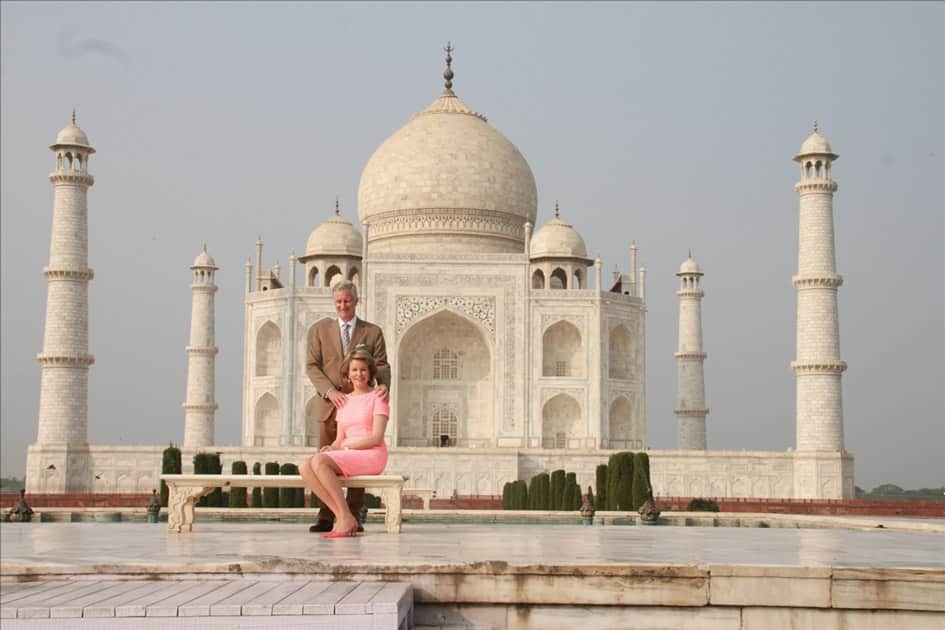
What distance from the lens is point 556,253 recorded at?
29.9 metres

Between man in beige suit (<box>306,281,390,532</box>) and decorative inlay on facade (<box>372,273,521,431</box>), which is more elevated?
decorative inlay on facade (<box>372,273,521,431</box>)

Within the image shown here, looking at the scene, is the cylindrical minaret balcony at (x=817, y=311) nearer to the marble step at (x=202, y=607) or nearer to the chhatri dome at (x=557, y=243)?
the chhatri dome at (x=557, y=243)

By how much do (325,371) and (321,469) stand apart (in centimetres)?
83

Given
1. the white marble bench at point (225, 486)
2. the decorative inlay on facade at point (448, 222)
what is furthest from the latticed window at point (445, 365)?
the white marble bench at point (225, 486)

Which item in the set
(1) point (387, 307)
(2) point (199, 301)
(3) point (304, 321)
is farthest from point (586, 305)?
(2) point (199, 301)

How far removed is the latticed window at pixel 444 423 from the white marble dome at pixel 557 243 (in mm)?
4326

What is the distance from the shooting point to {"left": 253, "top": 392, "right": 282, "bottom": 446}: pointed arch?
93.2 ft

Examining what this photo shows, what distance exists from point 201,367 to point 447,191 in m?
7.32

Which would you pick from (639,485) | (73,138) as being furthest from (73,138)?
(639,485)

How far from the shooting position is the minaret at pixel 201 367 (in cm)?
3036

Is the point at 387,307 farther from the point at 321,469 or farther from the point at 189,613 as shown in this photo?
the point at 189,613

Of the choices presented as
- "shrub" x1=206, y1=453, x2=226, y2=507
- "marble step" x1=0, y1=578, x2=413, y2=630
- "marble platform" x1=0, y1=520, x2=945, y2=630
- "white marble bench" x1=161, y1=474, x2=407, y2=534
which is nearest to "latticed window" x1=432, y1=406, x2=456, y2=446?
"shrub" x1=206, y1=453, x2=226, y2=507

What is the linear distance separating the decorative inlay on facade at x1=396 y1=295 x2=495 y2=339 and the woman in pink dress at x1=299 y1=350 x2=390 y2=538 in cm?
2041

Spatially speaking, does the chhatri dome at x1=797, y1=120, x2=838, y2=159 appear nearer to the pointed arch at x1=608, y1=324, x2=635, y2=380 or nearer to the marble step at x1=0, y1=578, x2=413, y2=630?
the pointed arch at x1=608, y1=324, x2=635, y2=380
